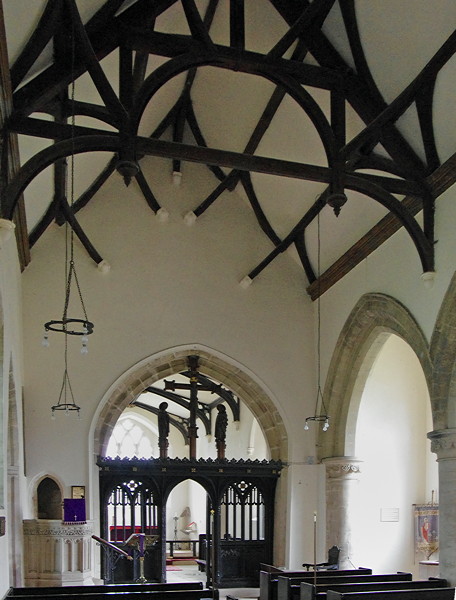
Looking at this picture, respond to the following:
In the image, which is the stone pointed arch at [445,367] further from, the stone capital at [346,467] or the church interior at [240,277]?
the stone capital at [346,467]

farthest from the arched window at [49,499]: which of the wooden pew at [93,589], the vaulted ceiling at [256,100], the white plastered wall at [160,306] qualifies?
the wooden pew at [93,589]

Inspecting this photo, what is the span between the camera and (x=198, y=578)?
42.7 feet

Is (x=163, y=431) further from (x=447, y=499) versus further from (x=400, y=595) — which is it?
(x=400, y=595)

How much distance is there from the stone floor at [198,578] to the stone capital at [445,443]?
3.99 metres

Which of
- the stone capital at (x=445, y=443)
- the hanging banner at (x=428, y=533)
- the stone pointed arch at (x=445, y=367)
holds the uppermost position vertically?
the stone pointed arch at (x=445, y=367)

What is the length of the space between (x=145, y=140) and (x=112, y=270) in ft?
13.6

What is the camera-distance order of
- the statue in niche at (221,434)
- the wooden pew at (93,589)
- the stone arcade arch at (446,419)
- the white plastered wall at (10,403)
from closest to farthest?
1. the wooden pew at (93,589)
2. the white plastered wall at (10,403)
3. the stone arcade arch at (446,419)
4. the statue in niche at (221,434)

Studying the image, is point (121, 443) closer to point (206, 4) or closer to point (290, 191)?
point (290, 191)

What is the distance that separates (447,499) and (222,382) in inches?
189

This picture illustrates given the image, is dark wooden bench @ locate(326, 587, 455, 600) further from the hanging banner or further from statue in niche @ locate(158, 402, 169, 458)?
statue in niche @ locate(158, 402, 169, 458)

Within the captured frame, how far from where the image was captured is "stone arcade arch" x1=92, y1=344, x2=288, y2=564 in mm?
10812

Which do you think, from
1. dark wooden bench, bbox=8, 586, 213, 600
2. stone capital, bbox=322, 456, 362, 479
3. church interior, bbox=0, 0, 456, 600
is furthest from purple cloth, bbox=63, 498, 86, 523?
stone capital, bbox=322, 456, 362, 479

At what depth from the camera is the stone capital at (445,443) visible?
7.81 meters

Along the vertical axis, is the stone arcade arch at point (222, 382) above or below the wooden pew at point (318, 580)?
above
